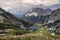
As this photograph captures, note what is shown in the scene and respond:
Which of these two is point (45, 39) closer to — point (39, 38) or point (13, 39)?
point (39, 38)

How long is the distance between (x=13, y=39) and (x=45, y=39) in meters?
6.46

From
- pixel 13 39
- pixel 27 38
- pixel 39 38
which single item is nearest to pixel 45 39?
pixel 39 38

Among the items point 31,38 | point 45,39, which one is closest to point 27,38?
point 31,38

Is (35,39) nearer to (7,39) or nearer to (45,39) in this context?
(45,39)

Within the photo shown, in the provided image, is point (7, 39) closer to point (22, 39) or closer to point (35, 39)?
point (22, 39)

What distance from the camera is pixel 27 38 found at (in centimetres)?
3566

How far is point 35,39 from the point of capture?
3456 cm

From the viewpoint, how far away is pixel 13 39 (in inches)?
1369

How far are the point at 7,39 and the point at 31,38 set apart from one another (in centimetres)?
487

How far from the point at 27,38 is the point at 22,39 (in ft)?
4.18

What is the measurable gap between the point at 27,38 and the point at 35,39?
1954mm

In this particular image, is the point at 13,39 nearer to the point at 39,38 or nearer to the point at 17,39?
the point at 17,39

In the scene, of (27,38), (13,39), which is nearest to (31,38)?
(27,38)

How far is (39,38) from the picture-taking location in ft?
115
